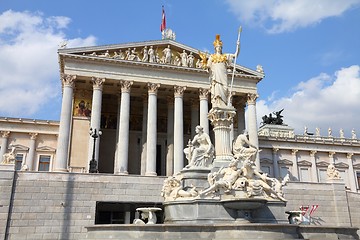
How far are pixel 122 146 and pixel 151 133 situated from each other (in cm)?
332

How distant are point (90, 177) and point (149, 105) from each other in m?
13.6

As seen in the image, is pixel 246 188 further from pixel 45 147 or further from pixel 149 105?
pixel 45 147

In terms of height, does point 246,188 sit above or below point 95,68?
below

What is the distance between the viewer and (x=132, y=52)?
41.2 metres

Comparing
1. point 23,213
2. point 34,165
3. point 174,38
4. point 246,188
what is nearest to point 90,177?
point 23,213

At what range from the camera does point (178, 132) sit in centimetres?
3897

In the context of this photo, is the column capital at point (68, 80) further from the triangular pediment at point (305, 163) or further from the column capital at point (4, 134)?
the triangular pediment at point (305, 163)

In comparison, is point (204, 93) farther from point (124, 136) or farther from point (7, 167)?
point (7, 167)

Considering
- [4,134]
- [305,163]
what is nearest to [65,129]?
[4,134]

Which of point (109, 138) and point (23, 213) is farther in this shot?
point (109, 138)

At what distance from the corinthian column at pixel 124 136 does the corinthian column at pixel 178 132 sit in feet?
16.5

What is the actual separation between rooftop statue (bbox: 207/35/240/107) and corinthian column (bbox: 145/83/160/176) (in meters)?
20.2

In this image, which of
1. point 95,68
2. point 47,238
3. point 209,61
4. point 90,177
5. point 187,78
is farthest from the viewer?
point 187,78

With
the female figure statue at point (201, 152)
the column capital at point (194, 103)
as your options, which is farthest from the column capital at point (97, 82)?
the female figure statue at point (201, 152)
